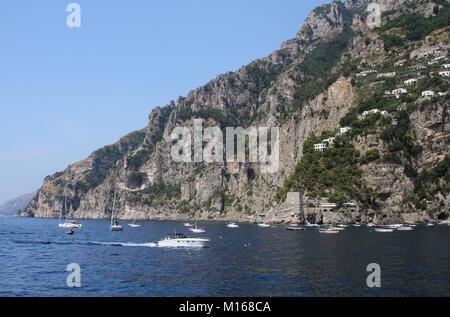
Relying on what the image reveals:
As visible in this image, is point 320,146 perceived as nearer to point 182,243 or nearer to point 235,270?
point 182,243

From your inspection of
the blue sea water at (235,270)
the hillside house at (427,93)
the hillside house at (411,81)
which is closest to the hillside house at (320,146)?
the hillside house at (427,93)

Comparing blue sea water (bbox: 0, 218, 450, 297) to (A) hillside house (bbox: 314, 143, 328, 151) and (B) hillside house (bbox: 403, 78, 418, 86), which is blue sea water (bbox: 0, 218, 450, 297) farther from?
(B) hillside house (bbox: 403, 78, 418, 86)

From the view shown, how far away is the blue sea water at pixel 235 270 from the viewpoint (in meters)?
35.2

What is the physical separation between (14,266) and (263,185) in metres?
150

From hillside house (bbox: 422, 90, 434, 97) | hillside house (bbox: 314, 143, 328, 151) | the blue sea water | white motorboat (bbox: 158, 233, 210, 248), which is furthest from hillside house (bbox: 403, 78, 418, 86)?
white motorboat (bbox: 158, 233, 210, 248)

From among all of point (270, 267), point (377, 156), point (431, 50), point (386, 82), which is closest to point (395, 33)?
point (431, 50)

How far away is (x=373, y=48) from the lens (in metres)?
185

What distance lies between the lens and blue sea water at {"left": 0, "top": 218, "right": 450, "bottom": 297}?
3519 cm

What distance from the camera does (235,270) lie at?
1781 inches

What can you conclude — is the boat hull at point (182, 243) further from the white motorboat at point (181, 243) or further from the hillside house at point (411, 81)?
the hillside house at point (411, 81)

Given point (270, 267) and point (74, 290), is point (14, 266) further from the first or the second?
point (270, 267)

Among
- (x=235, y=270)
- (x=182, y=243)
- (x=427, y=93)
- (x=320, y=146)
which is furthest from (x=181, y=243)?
(x=427, y=93)


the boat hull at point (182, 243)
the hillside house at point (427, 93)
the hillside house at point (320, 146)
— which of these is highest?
the hillside house at point (427, 93)
